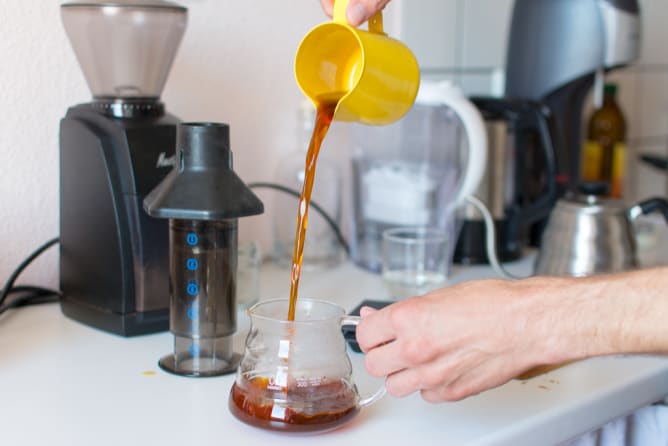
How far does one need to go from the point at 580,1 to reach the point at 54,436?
1.25 metres

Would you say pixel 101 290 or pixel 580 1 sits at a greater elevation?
pixel 580 1

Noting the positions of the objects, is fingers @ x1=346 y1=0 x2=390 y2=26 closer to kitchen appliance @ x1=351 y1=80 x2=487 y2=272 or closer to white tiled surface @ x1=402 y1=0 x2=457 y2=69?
kitchen appliance @ x1=351 y1=80 x2=487 y2=272

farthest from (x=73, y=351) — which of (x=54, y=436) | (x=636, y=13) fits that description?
(x=636, y=13)

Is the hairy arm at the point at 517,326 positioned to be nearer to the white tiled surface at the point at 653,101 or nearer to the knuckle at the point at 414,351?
the knuckle at the point at 414,351

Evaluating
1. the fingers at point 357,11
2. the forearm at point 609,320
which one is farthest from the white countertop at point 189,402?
the fingers at point 357,11

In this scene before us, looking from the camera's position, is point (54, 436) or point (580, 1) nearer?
point (54, 436)

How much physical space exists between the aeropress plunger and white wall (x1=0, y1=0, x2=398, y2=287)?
324mm

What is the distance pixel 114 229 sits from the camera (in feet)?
3.23

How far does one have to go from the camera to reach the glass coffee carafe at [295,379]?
2.43 feet

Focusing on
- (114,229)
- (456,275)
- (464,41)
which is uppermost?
(464,41)

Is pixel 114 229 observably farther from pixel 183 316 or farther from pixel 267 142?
pixel 267 142

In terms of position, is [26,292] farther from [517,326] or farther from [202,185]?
[517,326]

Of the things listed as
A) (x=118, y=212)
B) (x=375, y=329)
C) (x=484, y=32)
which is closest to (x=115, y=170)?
(x=118, y=212)

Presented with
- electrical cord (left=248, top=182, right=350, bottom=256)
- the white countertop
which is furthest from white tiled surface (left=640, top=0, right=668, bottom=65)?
the white countertop
